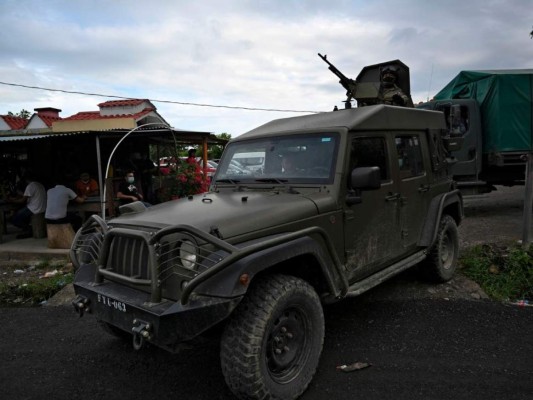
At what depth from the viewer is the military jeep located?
2461 millimetres

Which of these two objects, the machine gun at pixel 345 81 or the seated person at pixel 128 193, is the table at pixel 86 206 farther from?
the machine gun at pixel 345 81

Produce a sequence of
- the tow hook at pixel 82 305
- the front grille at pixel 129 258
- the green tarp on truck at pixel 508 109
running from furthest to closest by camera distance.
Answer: the green tarp on truck at pixel 508 109 → the tow hook at pixel 82 305 → the front grille at pixel 129 258

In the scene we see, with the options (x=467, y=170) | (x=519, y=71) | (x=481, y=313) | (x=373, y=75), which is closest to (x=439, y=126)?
(x=481, y=313)

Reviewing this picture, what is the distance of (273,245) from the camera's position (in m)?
2.62

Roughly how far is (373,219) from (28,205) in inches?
286

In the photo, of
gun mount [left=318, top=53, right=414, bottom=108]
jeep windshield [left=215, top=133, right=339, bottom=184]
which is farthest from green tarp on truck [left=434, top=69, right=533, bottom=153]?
jeep windshield [left=215, top=133, right=339, bottom=184]

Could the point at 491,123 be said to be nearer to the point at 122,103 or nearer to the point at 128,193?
the point at 128,193

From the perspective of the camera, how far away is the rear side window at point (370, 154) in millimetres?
3638

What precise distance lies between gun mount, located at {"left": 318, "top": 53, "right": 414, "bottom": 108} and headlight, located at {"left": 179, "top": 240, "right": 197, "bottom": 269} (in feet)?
15.3

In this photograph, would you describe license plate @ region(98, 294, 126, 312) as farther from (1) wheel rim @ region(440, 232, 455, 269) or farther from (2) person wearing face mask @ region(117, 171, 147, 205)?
(2) person wearing face mask @ region(117, 171, 147, 205)

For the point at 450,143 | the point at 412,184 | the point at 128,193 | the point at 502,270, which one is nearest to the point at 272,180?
the point at 412,184

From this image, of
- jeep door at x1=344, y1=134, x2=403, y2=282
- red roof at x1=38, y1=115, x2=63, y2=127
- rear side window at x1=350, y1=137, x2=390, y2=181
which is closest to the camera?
jeep door at x1=344, y1=134, x2=403, y2=282

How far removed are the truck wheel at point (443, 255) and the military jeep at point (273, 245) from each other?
35 cm

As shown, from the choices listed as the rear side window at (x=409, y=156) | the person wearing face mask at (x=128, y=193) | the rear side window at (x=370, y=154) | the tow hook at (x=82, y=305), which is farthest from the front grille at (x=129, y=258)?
the person wearing face mask at (x=128, y=193)
